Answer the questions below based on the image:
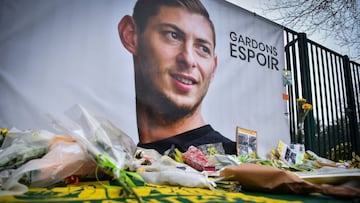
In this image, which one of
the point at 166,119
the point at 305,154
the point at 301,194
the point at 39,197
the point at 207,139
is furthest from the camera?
the point at 305,154

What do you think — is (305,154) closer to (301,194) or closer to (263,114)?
(263,114)

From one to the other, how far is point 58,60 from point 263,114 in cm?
159

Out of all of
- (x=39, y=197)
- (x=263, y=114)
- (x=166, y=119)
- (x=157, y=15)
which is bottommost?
(x=39, y=197)

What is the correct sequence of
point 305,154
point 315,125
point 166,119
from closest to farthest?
1. point 166,119
2. point 305,154
3. point 315,125

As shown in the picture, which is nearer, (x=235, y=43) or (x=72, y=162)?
(x=72, y=162)

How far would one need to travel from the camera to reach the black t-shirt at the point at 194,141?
1.59 metres

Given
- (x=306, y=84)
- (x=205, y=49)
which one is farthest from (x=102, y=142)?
(x=306, y=84)

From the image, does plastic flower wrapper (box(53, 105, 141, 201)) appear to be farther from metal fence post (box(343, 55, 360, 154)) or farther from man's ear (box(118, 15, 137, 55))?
metal fence post (box(343, 55, 360, 154))

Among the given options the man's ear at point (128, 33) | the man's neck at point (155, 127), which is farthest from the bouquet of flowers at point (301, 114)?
the man's ear at point (128, 33)

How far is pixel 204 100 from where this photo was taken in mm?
1838

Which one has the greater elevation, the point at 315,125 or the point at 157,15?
the point at 157,15

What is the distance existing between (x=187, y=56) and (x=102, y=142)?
1.11 meters

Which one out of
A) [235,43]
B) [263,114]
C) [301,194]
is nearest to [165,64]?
[235,43]

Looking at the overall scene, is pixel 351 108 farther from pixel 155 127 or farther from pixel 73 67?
pixel 73 67
